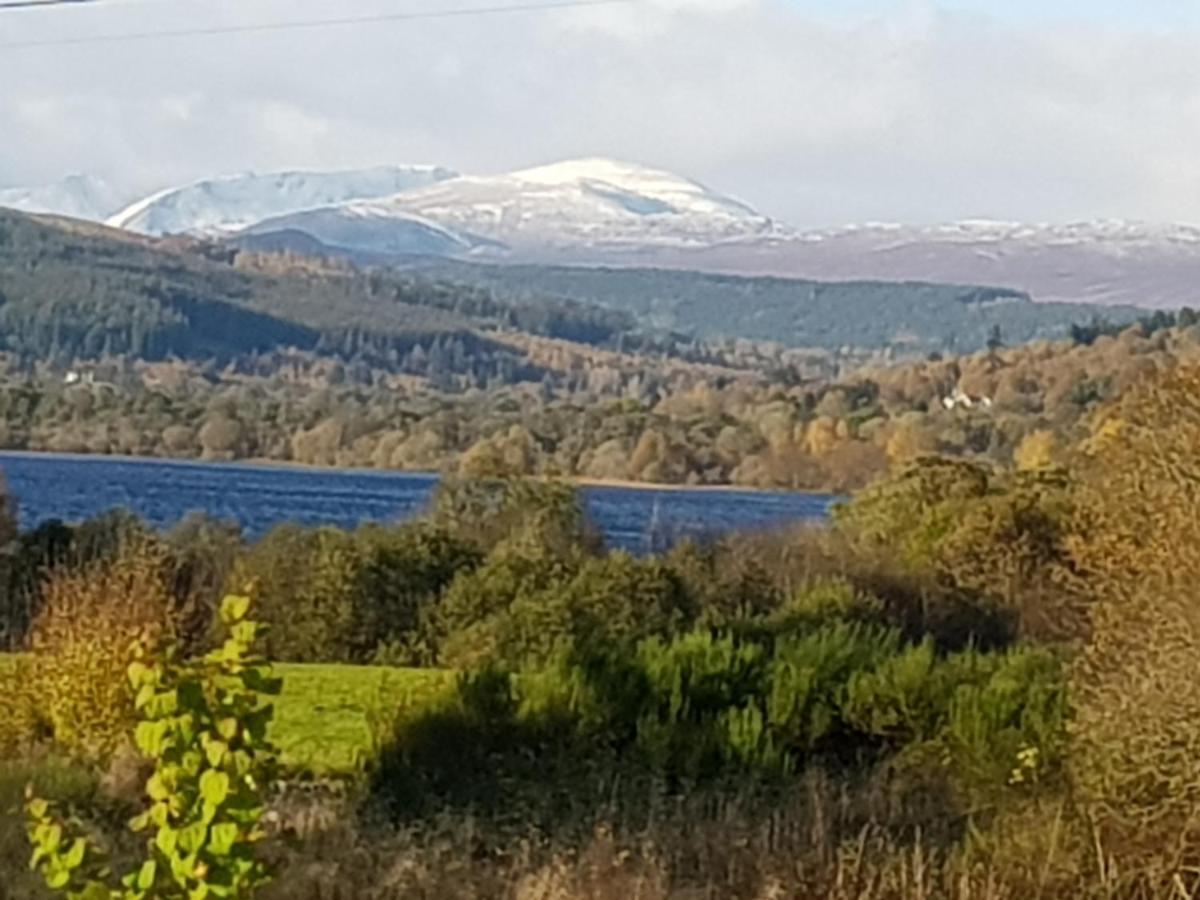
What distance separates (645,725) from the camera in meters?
14.9

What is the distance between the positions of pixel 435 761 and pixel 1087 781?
468cm

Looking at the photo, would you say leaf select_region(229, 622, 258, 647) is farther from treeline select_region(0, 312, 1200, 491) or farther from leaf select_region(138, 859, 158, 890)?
treeline select_region(0, 312, 1200, 491)

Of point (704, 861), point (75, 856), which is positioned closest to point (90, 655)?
point (704, 861)

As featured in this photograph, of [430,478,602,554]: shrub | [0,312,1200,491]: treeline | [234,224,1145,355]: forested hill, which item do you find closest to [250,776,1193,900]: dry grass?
[430,478,602,554]: shrub

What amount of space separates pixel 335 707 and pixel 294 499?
1163 inches

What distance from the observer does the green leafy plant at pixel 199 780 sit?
20.8ft

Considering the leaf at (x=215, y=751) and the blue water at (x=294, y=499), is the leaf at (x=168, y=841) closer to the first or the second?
the leaf at (x=215, y=751)

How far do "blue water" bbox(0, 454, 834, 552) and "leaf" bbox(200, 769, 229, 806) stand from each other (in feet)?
64.6

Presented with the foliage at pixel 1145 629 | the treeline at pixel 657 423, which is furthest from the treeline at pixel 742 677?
the treeline at pixel 657 423

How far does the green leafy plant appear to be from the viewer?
6.35 meters

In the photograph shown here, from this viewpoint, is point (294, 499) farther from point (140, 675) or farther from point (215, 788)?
point (215, 788)

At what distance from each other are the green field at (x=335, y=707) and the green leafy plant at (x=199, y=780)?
756cm

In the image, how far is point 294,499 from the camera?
46.3 m

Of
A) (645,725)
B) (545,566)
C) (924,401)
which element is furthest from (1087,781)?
(924,401)
